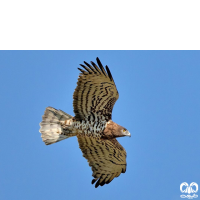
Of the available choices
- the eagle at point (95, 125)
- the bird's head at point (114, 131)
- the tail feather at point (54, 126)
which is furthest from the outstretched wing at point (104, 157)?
the tail feather at point (54, 126)

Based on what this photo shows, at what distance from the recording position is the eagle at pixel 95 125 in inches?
368

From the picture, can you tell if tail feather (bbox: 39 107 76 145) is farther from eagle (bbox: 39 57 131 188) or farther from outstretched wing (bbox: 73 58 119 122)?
outstretched wing (bbox: 73 58 119 122)

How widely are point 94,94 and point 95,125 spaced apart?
3.01 feet

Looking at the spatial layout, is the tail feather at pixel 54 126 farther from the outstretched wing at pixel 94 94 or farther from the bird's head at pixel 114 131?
the bird's head at pixel 114 131

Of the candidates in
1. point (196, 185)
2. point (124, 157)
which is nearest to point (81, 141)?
point (124, 157)

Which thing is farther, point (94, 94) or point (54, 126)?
point (54, 126)

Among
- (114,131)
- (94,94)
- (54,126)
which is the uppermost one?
(94,94)

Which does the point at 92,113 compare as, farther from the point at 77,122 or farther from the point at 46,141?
the point at 46,141

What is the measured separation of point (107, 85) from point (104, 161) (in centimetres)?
236

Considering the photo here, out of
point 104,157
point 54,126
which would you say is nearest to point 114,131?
point 104,157

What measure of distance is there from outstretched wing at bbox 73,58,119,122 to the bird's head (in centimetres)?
20

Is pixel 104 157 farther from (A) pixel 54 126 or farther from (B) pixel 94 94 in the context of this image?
(B) pixel 94 94

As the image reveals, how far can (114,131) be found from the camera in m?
9.88
